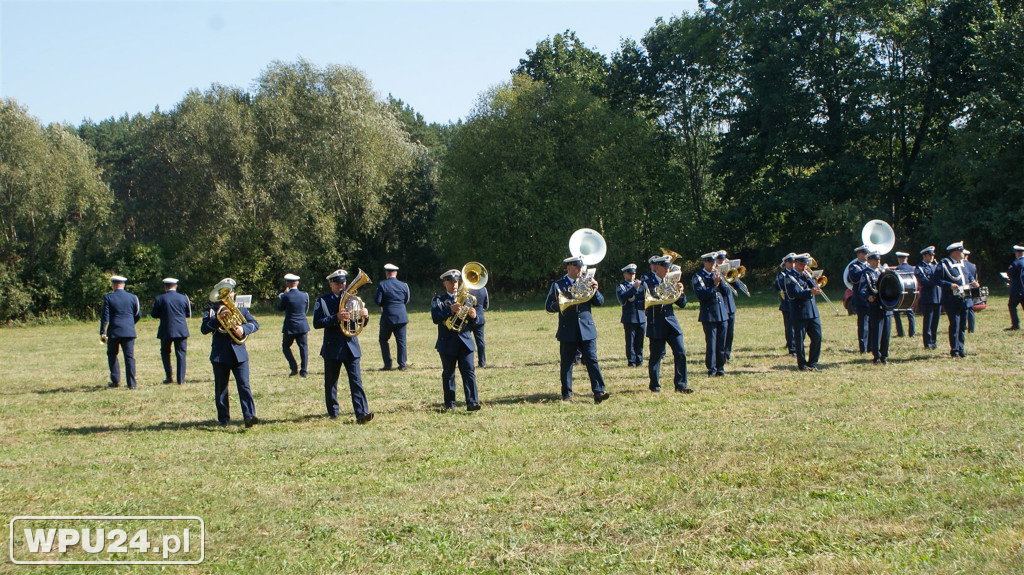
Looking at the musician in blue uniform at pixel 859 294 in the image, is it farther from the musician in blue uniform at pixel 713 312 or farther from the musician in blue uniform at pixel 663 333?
the musician in blue uniform at pixel 663 333

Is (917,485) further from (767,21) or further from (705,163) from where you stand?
(705,163)

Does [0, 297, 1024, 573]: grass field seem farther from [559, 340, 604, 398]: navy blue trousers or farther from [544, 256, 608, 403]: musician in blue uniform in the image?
[544, 256, 608, 403]: musician in blue uniform

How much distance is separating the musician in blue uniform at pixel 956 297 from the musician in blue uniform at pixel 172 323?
14.2m

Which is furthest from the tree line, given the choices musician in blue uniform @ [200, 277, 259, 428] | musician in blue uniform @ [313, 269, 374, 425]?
musician in blue uniform @ [200, 277, 259, 428]

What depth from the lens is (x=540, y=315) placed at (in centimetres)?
3023

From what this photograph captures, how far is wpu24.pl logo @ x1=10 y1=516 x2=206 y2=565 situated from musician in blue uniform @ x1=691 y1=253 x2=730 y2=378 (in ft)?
29.9

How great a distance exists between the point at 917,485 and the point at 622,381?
6649 millimetres

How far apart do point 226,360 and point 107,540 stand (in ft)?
14.2

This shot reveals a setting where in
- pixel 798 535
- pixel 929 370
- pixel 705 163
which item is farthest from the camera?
pixel 705 163

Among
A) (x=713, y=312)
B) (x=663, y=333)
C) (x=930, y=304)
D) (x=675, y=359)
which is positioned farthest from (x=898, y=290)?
(x=663, y=333)

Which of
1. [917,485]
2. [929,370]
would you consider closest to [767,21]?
[929,370]

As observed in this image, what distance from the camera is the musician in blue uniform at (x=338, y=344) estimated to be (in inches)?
396

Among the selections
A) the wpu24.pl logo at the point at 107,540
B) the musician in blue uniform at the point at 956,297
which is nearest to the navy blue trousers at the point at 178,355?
the wpu24.pl logo at the point at 107,540

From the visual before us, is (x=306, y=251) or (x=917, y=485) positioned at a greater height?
(x=306, y=251)
